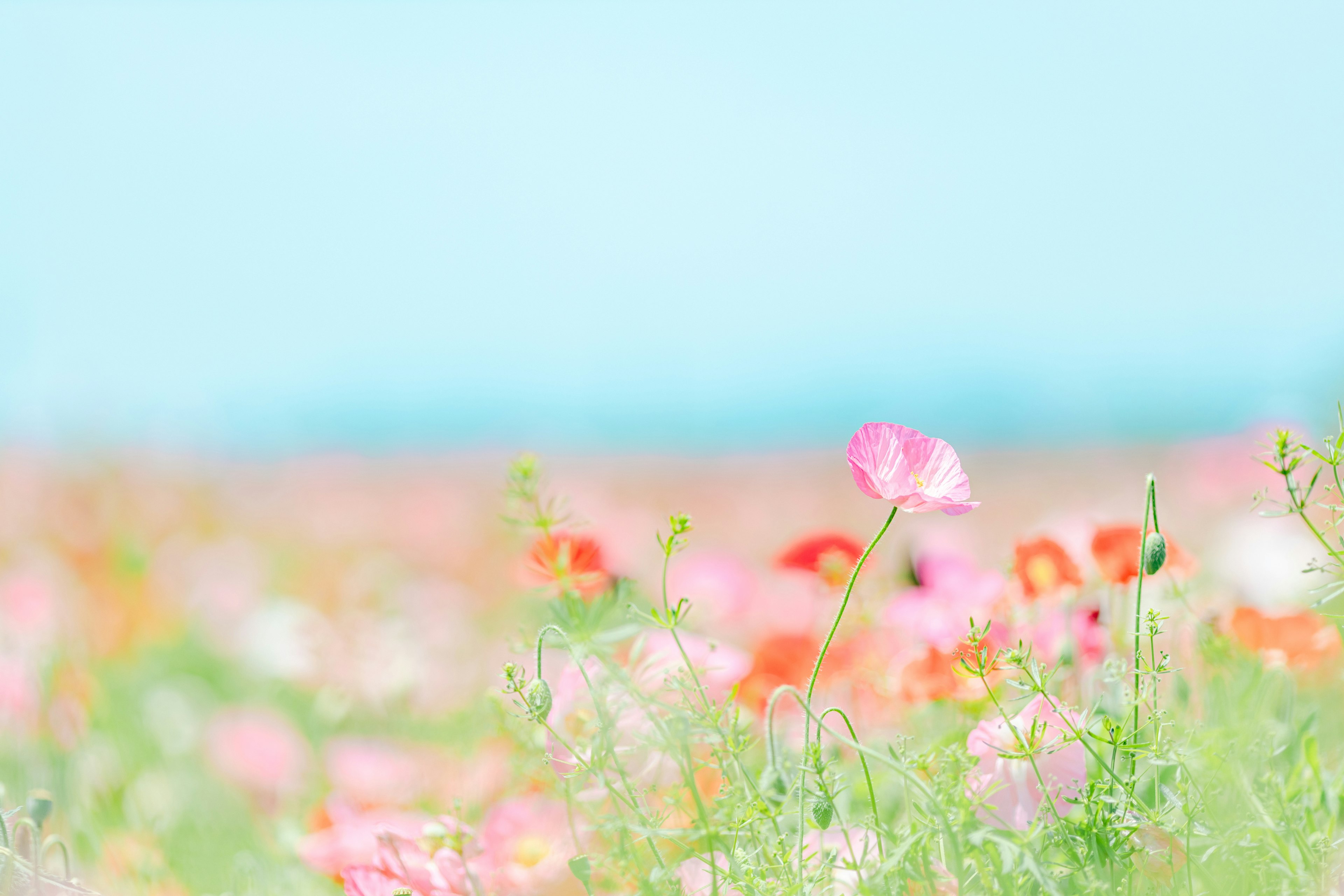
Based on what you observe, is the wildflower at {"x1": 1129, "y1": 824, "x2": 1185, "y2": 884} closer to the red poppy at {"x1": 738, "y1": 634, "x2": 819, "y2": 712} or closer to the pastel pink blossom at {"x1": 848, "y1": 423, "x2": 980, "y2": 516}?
the pastel pink blossom at {"x1": 848, "y1": 423, "x2": 980, "y2": 516}

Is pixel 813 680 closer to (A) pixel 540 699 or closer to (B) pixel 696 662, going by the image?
(A) pixel 540 699

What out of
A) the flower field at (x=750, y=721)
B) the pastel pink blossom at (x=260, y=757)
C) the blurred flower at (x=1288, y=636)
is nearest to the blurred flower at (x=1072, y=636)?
the flower field at (x=750, y=721)

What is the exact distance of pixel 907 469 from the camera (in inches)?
26.8

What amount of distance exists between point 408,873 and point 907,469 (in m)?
0.43

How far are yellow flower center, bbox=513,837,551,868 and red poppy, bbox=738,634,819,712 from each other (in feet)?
0.89

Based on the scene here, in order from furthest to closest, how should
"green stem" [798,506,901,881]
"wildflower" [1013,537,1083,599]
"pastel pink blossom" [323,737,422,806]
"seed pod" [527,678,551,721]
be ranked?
"pastel pink blossom" [323,737,422,806]
"wildflower" [1013,537,1083,599]
"seed pod" [527,678,551,721]
"green stem" [798,506,901,881]

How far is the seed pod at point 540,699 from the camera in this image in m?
0.63

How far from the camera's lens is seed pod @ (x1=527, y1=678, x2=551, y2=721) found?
2.06ft

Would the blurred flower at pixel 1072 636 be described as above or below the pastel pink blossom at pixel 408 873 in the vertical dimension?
above

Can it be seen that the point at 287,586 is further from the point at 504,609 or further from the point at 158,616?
the point at 504,609

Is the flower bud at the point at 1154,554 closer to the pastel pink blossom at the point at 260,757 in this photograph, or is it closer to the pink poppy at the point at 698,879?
the pink poppy at the point at 698,879

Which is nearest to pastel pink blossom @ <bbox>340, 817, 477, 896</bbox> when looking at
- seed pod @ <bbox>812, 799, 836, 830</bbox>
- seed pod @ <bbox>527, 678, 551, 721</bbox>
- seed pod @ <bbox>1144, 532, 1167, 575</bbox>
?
seed pod @ <bbox>527, 678, 551, 721</bbox>

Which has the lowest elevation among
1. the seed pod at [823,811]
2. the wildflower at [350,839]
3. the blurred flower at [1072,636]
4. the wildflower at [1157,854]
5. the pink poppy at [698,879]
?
the wildflower at [350,839]

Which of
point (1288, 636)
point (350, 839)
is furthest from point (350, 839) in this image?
point (1288, 636)
